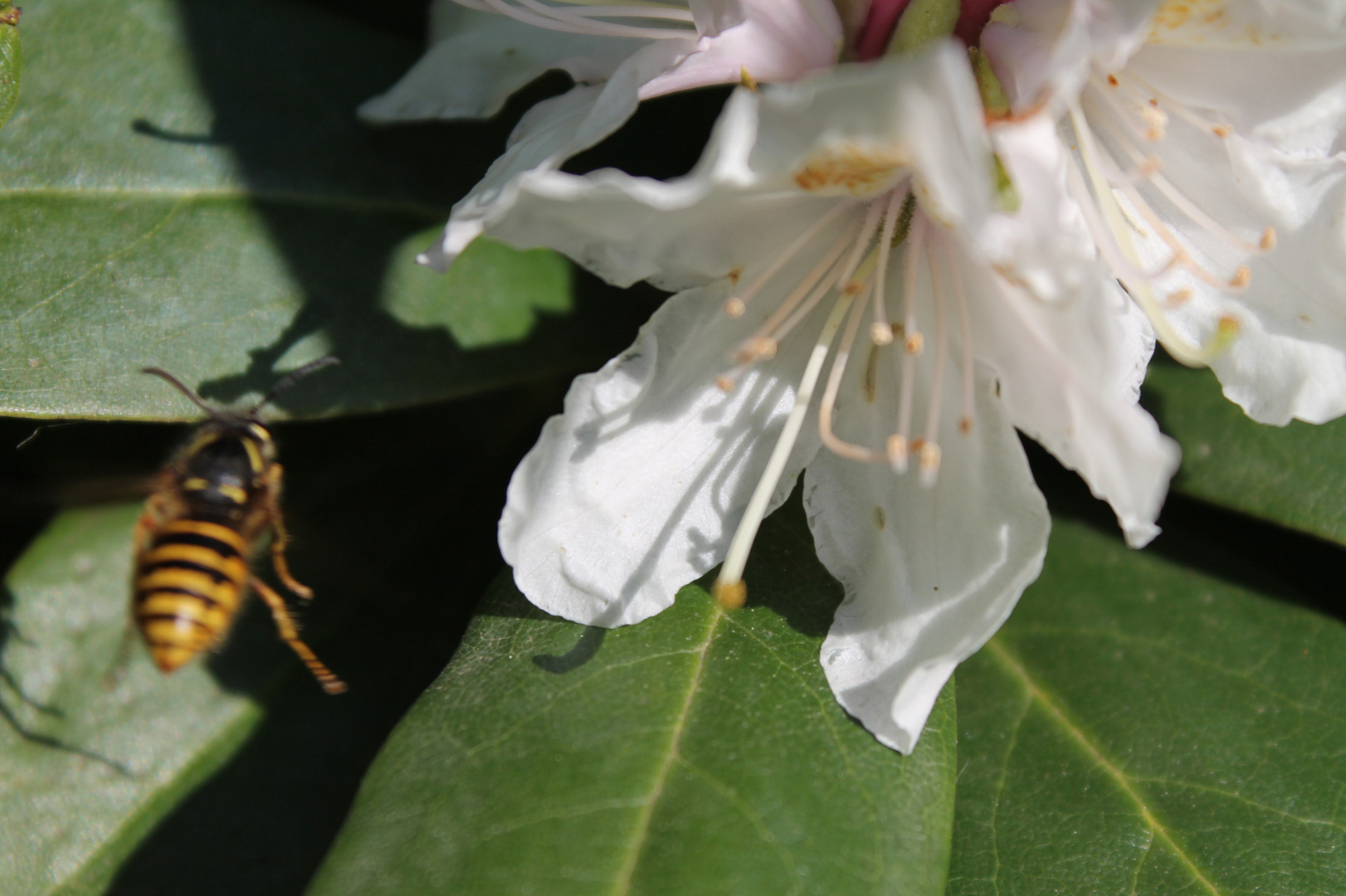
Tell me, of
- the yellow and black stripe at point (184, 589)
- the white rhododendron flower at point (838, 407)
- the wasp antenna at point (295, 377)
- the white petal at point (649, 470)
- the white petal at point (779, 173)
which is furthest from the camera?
the wasp antenna at point (295, 377)

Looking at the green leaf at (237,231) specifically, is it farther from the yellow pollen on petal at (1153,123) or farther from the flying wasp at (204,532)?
the yellow pollen on petal at (1153,123)

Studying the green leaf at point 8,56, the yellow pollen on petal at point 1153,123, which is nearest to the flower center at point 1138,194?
the yellow pollen on petal at point 1153,123

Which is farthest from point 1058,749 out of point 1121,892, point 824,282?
point 824,282

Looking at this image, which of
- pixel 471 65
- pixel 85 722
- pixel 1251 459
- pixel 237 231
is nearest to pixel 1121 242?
pixel 1251 459

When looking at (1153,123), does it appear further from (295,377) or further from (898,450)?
(295,377)

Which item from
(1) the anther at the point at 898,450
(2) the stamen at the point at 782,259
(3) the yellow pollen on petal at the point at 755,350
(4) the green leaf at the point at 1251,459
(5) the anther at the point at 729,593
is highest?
(2) the stamen at the point at 782,259

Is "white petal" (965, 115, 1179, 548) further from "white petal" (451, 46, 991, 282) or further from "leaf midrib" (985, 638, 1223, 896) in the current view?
"leaf midrib" (985, 638, 1223, 896)
